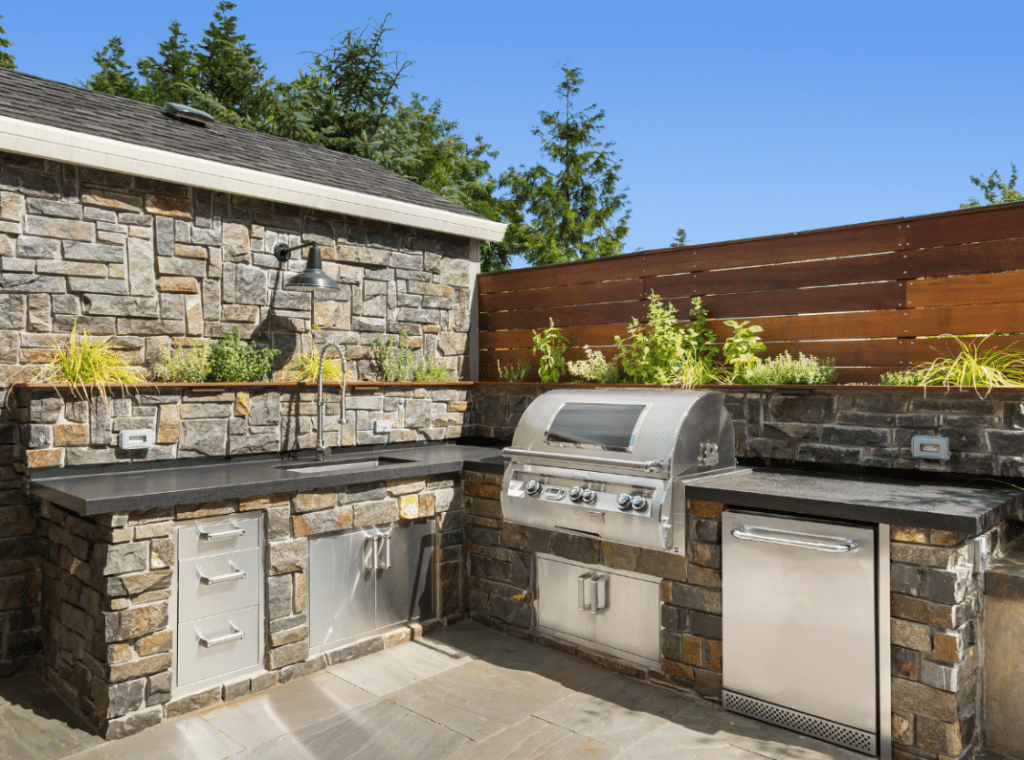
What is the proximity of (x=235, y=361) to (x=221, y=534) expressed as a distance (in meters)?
1.18

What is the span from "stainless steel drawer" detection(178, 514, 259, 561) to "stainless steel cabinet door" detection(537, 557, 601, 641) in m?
1.57

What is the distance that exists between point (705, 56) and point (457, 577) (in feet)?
32.3

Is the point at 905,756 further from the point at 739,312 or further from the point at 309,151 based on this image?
the point at 309,151

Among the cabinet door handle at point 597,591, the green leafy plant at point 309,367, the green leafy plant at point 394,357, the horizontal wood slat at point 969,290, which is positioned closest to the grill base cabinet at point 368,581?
the cabinet door handle at point 597,591

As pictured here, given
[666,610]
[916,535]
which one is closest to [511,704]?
[666,610]

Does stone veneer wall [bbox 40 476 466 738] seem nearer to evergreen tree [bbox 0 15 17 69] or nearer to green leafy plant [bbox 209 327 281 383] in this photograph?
green leafy plant [bbox 209 327 281 383]

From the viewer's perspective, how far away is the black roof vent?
4883 millimetres

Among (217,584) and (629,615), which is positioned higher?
(217,584)

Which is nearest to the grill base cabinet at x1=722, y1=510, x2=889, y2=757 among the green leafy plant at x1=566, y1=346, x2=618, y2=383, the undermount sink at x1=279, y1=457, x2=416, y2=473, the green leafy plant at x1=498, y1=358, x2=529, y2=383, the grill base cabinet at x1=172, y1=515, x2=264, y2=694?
the green leafy plant at x1=566, y1=346, x2=618, y2=383

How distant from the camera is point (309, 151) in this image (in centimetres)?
564

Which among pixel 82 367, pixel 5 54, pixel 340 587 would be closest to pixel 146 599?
pixel 340 587

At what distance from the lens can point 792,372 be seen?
3652 mm

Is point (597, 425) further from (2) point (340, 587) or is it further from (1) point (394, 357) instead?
(1) point (394, 357)

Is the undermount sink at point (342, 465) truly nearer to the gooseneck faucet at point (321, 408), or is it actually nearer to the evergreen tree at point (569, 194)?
the gooseneck faucet at point (321, 408)
